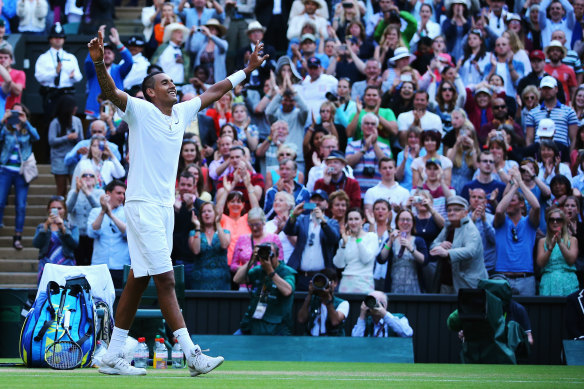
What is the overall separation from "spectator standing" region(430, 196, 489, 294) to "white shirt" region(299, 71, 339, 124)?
13.7ft

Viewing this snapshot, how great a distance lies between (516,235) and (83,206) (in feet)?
18.7

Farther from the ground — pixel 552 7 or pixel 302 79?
pixel 552 7

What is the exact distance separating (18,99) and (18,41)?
2.62 meters

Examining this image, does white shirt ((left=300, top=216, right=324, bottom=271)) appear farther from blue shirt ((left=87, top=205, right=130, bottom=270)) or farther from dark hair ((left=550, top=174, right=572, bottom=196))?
dark hair ((left=550, top=174, right=572, bottom=196))

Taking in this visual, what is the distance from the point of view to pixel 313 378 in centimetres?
809

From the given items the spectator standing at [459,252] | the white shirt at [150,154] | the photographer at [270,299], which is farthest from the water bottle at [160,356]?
the spectator standing at [459,252]

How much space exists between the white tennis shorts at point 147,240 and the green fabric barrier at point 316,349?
403 cm

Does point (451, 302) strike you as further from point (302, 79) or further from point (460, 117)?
point (302, 79)

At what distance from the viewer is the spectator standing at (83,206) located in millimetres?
13938

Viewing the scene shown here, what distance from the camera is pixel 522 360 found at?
11930 mm

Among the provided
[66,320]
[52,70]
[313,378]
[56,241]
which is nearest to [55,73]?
[52,70]

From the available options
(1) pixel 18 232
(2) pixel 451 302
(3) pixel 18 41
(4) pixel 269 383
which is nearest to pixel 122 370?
(4) pixel 269 383

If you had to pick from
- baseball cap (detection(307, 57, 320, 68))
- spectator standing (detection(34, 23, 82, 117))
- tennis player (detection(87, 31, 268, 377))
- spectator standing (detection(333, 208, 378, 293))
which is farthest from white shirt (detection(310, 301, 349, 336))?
spectator standing (detection(34, 23, 82, 117))

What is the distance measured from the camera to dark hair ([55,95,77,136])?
16.4 meters
